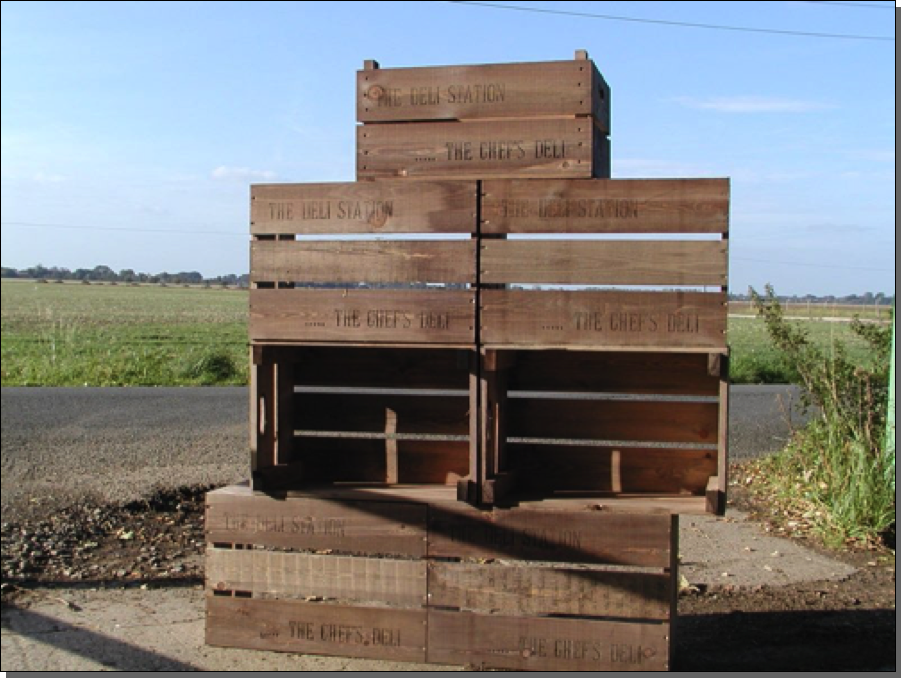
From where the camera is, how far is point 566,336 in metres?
4.12

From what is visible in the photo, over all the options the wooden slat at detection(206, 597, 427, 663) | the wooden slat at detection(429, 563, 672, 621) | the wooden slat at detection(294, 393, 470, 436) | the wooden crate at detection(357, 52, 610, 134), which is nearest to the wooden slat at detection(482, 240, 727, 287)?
the wooden crate at detection(357, 52, 610, 134)

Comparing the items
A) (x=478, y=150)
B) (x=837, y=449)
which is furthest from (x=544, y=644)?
(x=837, y=449)

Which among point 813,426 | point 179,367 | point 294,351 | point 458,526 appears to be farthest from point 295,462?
point 179,367

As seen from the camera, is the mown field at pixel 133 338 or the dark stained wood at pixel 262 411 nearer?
the mown field at pixel 133 338

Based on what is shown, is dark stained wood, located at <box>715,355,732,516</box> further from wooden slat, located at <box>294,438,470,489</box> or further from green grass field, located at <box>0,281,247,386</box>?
green grass field, located at <box>0,281,247,386</box>

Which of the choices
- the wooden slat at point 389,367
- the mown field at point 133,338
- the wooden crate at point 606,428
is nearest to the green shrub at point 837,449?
the mown field at point 133,338

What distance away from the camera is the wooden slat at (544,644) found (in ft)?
13.7

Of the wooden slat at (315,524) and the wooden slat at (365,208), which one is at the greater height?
the wooden slat at (365,208)

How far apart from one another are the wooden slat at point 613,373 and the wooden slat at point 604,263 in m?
0.64

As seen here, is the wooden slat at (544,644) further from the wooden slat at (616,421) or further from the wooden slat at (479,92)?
the wooden slat at (479,92)

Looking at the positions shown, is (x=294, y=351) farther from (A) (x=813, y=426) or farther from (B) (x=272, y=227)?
(A) (x=813, y=426)

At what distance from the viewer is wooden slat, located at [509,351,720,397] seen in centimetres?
461

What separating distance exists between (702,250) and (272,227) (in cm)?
174

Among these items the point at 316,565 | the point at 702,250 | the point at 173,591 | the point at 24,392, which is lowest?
the point at 173,591
